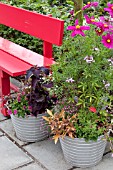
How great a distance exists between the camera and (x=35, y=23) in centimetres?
435

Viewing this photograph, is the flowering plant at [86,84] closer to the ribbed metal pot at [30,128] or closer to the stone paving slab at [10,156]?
the ribbed metal pot at [30,128]

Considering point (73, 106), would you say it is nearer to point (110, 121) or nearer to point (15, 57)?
point (110, 121)

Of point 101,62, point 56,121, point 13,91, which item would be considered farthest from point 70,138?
point 13,91

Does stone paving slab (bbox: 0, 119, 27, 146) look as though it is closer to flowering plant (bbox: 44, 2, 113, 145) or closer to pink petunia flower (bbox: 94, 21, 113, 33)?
flowering plant (bbox: 44, 2, 113, 145)

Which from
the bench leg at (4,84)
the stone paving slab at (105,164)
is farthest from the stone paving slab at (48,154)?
the bench leg at (4,84)

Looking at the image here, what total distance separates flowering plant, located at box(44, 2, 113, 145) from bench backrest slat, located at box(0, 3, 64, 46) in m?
0.67

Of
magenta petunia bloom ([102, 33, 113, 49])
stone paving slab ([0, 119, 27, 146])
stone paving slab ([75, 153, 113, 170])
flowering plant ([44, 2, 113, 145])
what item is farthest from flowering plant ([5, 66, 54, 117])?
stone paving slab ([75, 153, 113, 170])

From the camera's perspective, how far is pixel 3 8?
198 inches

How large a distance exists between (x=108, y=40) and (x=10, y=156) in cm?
138

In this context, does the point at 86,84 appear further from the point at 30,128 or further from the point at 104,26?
the point at 30,128

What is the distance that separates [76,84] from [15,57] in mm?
1296

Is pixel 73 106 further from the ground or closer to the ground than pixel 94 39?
closer to the ground

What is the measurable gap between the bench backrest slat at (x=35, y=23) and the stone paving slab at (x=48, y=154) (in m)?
1.03

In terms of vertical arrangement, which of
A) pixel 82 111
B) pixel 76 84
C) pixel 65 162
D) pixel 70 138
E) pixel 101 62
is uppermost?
pixel 101 62
